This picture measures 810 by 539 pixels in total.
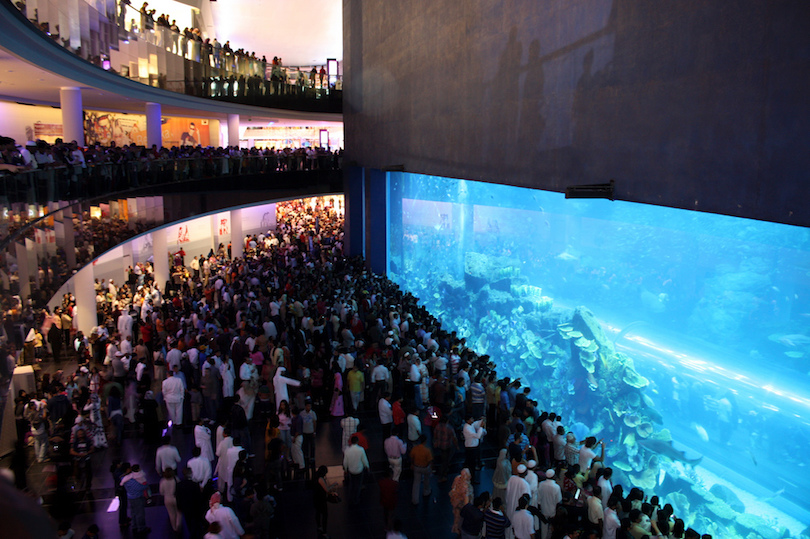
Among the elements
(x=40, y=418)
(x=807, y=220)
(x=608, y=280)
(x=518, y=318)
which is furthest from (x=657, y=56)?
(x=608, y=280)

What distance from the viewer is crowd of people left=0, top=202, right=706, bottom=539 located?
270 inches

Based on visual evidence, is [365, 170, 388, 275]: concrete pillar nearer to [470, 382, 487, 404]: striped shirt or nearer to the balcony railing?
the balcony railing

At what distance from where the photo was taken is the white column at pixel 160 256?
64.2 feet

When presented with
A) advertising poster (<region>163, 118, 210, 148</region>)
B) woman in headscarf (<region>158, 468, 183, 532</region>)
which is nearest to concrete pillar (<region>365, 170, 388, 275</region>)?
advertising poster (<region>163, 118, 210, 148</region>)

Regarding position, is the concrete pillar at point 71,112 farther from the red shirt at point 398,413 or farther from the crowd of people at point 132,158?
the red shirt at point 398,413

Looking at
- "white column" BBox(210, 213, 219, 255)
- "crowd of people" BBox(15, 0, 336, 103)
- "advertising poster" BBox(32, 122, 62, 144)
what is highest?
"crowd of people" BBox(15, 0, 336, 103)

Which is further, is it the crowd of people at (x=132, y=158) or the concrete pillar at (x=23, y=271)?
the crowd of people at (x=132, y=158)

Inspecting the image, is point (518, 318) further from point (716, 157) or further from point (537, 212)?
point (716, 157)

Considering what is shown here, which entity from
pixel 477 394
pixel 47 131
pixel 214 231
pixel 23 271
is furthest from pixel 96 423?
pixel 214 231

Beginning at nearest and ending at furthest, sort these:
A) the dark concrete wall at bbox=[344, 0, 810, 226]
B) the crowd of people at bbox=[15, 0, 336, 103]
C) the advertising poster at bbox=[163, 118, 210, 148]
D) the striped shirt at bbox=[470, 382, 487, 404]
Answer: the dark concrete wall at bbox=[344, 0, 810, 226]
the striped shirt at bbox=[470, 382, 487, 404]
the crowd of people at bbox=[15, 0, 336, 103]
the advertising poster at bbox=[163, 118, 210, 148]

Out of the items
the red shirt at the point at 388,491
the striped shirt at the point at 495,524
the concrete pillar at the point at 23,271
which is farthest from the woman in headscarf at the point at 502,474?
the concrete pillar at the point at 23,271

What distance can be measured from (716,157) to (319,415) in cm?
779

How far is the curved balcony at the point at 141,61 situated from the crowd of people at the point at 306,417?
5053 mm

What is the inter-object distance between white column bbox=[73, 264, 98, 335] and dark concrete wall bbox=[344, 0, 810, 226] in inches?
369
